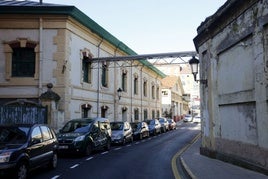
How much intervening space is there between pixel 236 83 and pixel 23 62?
14750 millimetres

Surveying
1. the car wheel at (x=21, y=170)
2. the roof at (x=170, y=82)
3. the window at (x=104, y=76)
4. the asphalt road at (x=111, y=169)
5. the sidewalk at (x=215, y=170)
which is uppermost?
the roof at (x=170, y=82)

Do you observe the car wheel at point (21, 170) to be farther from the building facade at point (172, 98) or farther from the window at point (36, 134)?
the building facade at point (172, 98)

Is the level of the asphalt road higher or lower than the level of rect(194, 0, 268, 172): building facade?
lower

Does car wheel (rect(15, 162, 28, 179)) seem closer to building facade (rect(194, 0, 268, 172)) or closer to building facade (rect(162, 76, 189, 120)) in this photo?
building facade (rect(194, 0, 268, 172))

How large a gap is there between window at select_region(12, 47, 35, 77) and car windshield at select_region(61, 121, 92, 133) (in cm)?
593

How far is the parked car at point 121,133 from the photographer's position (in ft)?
72.7

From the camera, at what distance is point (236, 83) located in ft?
37.5

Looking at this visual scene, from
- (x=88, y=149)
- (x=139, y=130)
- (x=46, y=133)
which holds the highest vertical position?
(x=46, y=133)

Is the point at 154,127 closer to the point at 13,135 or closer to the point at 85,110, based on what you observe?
the point at 85,110

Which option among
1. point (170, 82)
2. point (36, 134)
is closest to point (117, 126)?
point (36, 134)

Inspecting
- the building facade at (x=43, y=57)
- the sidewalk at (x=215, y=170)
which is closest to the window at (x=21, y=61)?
the building facade at (x=43, y=57)

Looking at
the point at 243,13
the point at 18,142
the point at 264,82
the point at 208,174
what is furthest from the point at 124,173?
the point at 243,13

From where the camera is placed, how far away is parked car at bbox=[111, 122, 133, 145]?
22.2 metres

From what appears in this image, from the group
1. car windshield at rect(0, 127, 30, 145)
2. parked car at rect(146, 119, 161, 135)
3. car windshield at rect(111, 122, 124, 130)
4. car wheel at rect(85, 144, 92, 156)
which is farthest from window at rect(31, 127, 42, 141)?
parked car at rect(146, 119, 161, 135)
